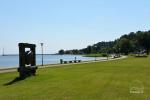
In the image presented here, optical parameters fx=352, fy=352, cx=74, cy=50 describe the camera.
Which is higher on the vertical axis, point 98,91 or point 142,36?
point 142,36

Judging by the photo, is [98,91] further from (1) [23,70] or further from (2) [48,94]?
(1) [23,70]

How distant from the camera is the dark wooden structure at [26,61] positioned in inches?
1175

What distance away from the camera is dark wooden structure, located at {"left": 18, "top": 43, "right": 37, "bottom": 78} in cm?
2986

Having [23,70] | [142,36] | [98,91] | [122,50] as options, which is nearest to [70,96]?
[98,91]

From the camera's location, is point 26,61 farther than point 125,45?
No

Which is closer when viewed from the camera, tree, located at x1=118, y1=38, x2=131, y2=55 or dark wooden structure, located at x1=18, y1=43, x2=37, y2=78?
dark wooden structure, located at x1=18, y1=43, x2=37, y2=78

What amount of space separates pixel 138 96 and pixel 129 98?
0.61 metres

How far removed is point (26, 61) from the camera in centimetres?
3206

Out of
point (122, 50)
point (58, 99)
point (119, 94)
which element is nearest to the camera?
point (58, 99)

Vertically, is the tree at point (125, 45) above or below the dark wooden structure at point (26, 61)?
above

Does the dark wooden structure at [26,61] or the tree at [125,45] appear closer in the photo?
the dark wooden structure at [26,61]

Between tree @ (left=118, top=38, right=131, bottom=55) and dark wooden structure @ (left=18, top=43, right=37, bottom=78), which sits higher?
tree @ (left=118, top=38, right=131, bottom=55)

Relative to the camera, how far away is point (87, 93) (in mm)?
16797

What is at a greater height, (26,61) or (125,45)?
(125,45)
